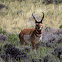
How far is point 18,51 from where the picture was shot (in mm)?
9594

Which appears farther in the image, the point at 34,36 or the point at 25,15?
the point at 25,15

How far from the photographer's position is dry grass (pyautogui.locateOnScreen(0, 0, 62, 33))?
23.0 metres

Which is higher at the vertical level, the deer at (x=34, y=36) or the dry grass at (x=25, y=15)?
the deer at (x=34, y=36)

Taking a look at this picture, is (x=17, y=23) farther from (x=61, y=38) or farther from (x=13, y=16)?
(x=61, y=38)

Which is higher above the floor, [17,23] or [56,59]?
[56,59]

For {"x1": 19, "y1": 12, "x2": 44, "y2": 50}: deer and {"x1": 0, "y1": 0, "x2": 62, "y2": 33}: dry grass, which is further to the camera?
{"x1": 0, "y1": 0, "x2": 62, "y2": 33}: dry grass

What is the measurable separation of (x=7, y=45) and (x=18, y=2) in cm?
2041

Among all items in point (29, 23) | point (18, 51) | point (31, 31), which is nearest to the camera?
point (18, 51)

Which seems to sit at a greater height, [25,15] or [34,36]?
[34,36]

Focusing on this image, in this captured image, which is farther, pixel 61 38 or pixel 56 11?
pixel 56 11

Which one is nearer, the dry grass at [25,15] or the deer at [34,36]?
the deer at [34,36]

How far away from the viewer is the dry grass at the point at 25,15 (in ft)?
75.6

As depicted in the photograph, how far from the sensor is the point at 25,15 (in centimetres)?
2523

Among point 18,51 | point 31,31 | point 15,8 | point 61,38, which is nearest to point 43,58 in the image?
point 18,51
